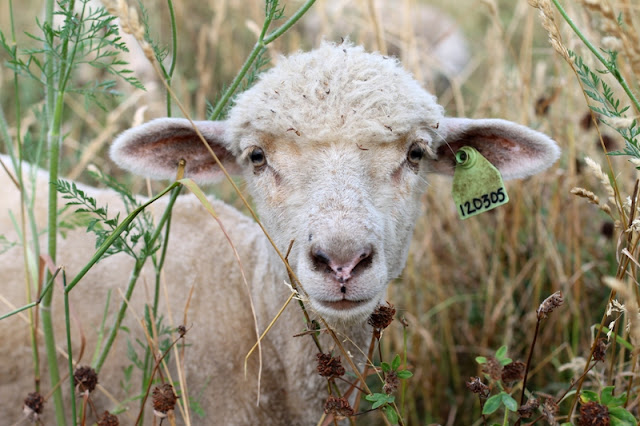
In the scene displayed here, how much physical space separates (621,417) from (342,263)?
0.95m

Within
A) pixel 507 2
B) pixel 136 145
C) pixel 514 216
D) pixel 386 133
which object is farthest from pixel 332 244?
pixel 507 2

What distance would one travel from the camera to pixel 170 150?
2867 mm

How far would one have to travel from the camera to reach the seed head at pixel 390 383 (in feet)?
6.24

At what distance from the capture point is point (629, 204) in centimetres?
196

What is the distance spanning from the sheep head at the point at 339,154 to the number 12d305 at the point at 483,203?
211 millimetres

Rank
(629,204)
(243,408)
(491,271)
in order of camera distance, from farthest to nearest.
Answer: (491,271) < (243,408) < (629,204)

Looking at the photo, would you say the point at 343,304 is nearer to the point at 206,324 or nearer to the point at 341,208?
the point at 341,208

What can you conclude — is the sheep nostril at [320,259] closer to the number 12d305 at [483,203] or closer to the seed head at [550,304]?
the seed head at [550,304]

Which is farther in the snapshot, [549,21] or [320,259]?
[320,259]

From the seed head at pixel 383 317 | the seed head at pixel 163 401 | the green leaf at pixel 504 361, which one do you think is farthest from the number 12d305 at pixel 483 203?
the seed head at pixel 163 401

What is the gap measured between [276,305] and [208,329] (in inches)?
12.8

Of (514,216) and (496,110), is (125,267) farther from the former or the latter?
(496,110)

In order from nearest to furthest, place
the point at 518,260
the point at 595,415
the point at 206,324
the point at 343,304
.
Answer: the point at 595,415, the point at 343,304, the point at 206,324, the point at 518,260

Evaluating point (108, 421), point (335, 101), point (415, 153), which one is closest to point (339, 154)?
point (335, 101)
